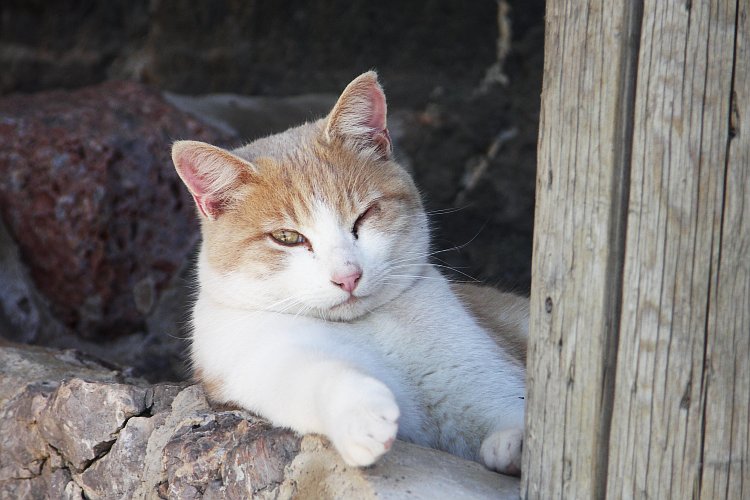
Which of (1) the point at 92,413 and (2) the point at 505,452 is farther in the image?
(1) the point at 92,413

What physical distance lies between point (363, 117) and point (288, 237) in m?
0.52

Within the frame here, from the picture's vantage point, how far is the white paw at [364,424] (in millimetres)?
1870

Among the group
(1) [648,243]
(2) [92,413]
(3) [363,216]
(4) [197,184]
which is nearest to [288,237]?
(3) [363,216]

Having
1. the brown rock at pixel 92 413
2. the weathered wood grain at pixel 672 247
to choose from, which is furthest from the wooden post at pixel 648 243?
the brown rock at pixel 92 413

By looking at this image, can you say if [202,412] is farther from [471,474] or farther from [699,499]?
[699,499]

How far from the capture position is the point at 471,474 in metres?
2.15

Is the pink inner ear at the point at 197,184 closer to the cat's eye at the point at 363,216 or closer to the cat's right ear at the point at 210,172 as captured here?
the cat's right ear at the point at 210,172

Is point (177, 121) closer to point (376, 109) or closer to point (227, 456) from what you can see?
point (376, 109)

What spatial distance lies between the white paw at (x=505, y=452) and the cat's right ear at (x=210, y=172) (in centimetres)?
113

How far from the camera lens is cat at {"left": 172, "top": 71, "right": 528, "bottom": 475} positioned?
8.00 ft

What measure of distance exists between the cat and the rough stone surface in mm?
98

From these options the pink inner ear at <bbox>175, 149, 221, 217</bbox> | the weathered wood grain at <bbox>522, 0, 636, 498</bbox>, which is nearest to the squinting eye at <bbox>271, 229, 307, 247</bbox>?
the pink inner ear at <bbox>175, 149, 221, 217</bbox>

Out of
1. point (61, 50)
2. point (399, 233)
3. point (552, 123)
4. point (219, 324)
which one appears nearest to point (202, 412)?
point (219, 324)

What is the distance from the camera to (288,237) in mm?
2652
